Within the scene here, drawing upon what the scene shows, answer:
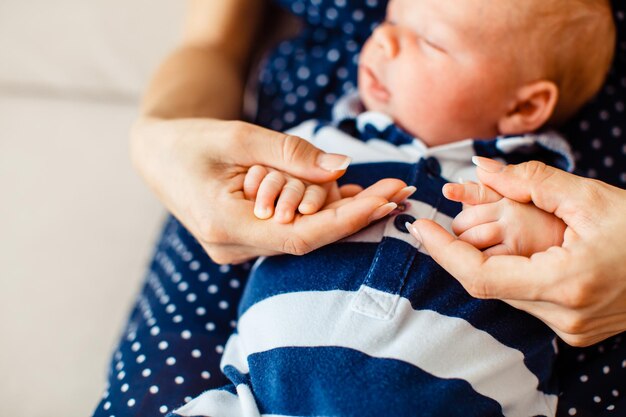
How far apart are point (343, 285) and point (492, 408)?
0.79 ft

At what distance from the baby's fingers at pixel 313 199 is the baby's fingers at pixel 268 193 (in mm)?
35

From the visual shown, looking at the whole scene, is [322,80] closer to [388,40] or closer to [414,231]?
[388,40]

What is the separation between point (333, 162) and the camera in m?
0.77

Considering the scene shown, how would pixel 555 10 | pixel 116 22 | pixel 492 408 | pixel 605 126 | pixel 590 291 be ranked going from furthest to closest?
pixel 116 22 → pixel 605 126 → pixel 555 10 → pixel 492 408 → pixel 590 291

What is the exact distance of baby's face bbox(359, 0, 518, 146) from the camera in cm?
91

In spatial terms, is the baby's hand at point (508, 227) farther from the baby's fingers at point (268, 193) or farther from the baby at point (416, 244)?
the baby's fingers at point (268, 193)

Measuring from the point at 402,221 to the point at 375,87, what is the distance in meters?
0.30

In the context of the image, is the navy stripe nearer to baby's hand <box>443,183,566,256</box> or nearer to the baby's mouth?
baby's hand <box>443,183,566,256</box>

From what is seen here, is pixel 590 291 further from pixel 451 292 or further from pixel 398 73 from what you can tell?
pixel 398 73

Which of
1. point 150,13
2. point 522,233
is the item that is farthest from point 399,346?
point 150,13

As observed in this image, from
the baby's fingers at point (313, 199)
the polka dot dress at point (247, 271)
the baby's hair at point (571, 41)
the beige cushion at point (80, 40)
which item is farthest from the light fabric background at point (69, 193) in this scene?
the baby's hair at point (571, 41)

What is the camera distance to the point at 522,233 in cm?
71

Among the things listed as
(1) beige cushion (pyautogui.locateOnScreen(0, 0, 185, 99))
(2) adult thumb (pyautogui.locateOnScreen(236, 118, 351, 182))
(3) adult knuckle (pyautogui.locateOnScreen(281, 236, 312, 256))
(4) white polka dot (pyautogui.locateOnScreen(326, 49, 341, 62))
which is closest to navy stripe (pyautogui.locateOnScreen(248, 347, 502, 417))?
(3) adult knuckle (pyautogui.locateOnScreen(281, 236, 312, 256))

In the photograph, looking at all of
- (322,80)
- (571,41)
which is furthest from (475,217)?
(322,80)
